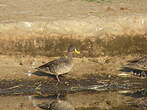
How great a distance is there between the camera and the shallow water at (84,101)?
14.7 m

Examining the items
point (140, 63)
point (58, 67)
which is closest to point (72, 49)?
point (58, 67)

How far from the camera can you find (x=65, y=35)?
18.2 m

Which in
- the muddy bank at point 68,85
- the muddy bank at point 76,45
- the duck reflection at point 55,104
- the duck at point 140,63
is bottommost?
the duck reflection at point 55,104

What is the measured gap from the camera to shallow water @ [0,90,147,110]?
14.7 meters

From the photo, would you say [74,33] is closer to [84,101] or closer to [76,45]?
[76,45]

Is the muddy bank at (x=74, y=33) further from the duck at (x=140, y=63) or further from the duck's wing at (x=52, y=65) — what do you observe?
the duck's wing at (x=52, y=65)

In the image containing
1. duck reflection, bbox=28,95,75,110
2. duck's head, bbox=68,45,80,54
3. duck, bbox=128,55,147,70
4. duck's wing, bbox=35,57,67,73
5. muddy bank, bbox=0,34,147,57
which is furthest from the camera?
muddy bank, bbox=0,34,147,57

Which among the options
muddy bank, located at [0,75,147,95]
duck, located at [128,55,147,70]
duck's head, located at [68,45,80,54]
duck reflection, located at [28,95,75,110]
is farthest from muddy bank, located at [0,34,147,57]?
duck reflection, located at [28,95,75,110]

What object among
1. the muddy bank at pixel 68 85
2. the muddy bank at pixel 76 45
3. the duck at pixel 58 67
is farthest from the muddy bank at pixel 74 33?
the muddy bank at pixel 68 85

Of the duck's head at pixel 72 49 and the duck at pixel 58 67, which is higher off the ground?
the duck's head at pixel 72 49

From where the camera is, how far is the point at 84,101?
15.1 meters

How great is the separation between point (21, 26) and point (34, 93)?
3224 millimetres

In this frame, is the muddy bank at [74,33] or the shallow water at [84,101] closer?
the shallow water at [84,101]

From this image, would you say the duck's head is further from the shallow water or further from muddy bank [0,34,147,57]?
the shallow water
